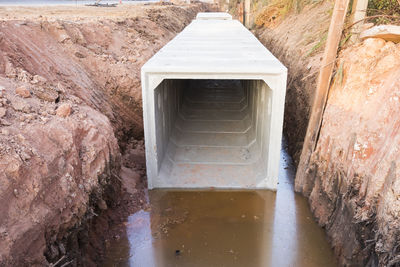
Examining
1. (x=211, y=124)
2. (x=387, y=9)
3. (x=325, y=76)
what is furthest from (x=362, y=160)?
(x=211, y=124)

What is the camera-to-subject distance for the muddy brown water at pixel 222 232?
4.50 meters

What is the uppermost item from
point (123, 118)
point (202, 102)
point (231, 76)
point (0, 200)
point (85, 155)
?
point (231, 76)

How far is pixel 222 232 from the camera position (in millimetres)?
4977

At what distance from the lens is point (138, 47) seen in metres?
9.46

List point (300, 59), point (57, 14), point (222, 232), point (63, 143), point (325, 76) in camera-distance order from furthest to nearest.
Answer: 1. point (57, 14)
2. point (300, 59)
3. point (325, 76)
4. point (222, 232)
5. point (63, 143)

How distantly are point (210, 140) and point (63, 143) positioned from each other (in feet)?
13.9

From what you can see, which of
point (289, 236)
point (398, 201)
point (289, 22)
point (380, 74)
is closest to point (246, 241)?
point (289, 236)

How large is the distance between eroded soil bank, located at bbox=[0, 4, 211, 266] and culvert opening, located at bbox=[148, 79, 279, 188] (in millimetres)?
750

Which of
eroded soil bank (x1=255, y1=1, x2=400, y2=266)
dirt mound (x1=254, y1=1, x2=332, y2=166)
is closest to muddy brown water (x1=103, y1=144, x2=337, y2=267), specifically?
eroded soil bank (x1=255, y1=1, x2=400, y2=266)

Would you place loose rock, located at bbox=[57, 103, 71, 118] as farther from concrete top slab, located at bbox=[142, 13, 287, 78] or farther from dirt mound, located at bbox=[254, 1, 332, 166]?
dirt mound, located at bbox=[254, 1, 332, 166]

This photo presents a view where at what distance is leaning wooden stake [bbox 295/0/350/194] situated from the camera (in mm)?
4992

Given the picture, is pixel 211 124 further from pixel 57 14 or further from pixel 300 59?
pixel 57 14

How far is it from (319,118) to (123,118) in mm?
4311

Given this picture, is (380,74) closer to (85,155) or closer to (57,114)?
(85,155)
